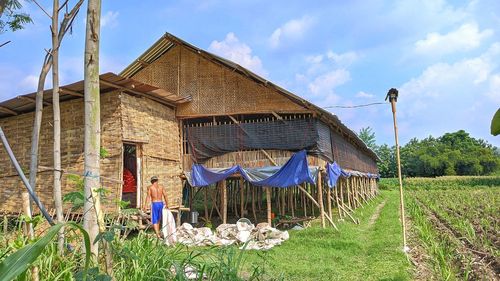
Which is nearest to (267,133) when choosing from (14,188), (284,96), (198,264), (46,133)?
(284,96)

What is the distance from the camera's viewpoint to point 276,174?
10.9 metres

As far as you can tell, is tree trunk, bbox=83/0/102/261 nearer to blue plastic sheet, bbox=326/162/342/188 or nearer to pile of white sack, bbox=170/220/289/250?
pile of white sack, bbox=170/220/289/250

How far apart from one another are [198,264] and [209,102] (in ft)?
29.8

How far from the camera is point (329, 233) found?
9.64 m

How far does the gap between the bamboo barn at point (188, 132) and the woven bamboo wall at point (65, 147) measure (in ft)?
0.08

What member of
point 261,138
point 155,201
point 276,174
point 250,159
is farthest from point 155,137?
point 276,174

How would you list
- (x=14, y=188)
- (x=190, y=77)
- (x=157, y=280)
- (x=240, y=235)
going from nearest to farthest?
(x=157, y=280) → (x=240, y=235) → (x=14, y=188) → (x=190, y=77)

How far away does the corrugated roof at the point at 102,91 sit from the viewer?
912 cm

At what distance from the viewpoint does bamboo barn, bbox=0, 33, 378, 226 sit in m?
9.98

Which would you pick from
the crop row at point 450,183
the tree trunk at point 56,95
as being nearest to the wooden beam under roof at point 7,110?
the tree trunk at point 56,95

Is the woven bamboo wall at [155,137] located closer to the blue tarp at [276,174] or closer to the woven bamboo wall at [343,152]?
the blue tarp at [276,174]

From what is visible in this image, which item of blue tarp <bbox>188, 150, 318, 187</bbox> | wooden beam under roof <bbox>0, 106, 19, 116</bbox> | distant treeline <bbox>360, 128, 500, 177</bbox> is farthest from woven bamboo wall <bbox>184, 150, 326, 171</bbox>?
distant treeline <bbox>360, 128, 500, 177</bbox>

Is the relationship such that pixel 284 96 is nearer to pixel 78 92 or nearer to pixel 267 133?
pixel 267 133

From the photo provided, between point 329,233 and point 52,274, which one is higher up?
point 52,274
